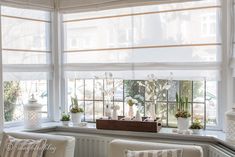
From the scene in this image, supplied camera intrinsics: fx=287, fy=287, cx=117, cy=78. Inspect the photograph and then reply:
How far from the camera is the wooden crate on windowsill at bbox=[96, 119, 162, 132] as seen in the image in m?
2.73

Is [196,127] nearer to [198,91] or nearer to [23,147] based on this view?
[198,91]

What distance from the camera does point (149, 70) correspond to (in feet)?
9.70

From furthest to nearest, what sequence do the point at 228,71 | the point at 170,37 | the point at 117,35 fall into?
the point at 117,35
the point at 170,37
the point at 228,71

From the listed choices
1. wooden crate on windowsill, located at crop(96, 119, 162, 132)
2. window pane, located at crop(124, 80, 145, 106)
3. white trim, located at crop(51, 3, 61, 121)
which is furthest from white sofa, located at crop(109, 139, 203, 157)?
white trim, located at crop(51, 3, 61, 121)

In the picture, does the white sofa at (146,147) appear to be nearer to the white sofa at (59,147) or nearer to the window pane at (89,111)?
the white sofa at (59,147)

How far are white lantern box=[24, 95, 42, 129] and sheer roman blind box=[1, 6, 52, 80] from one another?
31 cm

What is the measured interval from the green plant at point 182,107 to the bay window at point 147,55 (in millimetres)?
93

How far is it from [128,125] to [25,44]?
1.44 m

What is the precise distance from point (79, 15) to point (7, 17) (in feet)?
2.53

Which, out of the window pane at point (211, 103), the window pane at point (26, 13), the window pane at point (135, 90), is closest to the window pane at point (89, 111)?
the window pane at point (135, 90)

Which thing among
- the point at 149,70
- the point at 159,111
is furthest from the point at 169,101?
the point at 149,70

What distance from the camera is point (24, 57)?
3.15m

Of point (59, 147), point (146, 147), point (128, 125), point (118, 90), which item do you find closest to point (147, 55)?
point (118, 90)

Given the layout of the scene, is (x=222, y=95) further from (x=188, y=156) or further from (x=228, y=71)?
(x=188, y=156)
